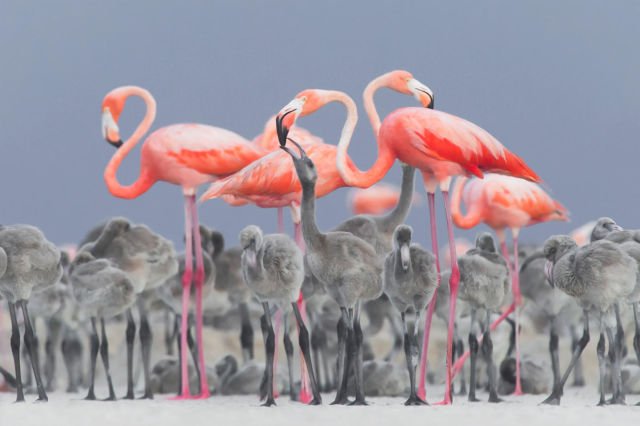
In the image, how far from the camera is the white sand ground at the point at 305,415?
24.4 ft

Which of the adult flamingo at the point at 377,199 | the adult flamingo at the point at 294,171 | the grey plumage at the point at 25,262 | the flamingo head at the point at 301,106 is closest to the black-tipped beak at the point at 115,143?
the adult flamingo at the point at 294,171

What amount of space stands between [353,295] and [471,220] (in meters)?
3.44

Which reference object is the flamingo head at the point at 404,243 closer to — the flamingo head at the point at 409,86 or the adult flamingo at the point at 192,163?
the flamingo head at the point at 409,86

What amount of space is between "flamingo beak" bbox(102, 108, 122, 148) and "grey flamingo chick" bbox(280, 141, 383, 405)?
3.25m

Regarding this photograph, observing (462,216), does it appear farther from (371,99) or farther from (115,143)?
(115,143)

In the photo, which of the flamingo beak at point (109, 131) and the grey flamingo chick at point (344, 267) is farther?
the flamingo beak at point (109, 131)

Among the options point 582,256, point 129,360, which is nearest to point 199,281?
point 129,360

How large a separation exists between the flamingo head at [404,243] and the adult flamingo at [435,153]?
893 millimetres

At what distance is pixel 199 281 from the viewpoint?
1023cm

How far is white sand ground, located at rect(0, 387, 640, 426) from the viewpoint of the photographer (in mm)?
7426

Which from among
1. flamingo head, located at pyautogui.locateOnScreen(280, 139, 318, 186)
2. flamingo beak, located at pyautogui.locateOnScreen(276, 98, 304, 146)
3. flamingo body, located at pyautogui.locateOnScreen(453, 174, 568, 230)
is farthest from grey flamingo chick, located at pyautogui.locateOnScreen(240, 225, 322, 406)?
flamingo body, located at pyautogui.locateOnScreen(453, 174, 568, 230)

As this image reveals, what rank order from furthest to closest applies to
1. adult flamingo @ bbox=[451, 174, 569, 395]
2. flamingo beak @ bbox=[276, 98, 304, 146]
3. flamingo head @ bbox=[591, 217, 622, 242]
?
1. adult flamingo @ bbox=[451, 174, 569, 395]
2. flamingo head @ bbox=[591, 217, 622, 242]
3. flamingo beak @ bbox=[276, 98, 304, 146]

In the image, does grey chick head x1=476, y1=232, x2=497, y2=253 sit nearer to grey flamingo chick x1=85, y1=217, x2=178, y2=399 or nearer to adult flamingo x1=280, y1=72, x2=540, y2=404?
adult flamingo x1=280, y1=72, x2=540, y2=404

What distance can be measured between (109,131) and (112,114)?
168mm
